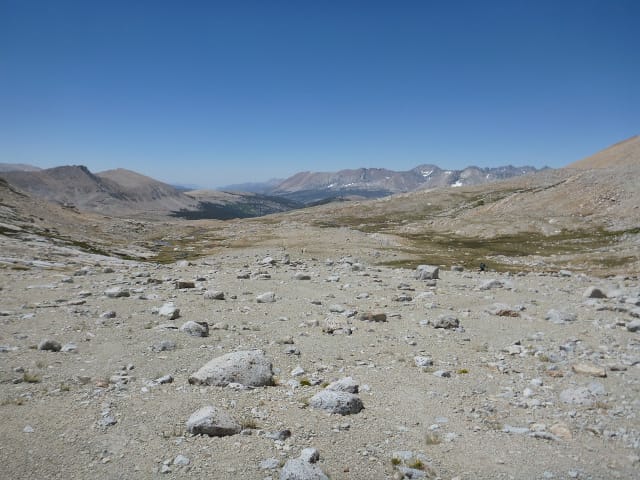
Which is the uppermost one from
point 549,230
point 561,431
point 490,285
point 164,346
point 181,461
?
point 549,230

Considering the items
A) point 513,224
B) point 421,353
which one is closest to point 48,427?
point 421,353

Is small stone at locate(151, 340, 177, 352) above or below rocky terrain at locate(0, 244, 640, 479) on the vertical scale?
above

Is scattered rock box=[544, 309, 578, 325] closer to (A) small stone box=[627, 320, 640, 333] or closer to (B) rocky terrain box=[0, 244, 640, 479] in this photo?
(B) rocky terrain box=[0, 244, 640, 479]

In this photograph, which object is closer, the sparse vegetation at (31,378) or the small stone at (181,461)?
the small stone at (181,461)

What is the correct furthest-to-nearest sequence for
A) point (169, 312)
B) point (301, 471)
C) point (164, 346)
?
point (169, 312) < point (164, 346) < point (301, 471)

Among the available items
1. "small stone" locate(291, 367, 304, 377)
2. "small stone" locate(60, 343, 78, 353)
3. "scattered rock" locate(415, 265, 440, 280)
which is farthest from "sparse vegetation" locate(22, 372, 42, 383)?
"scattered rock" locate(415, 265, 440, 280)

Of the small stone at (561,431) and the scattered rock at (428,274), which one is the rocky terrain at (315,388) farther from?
the scattered rock at (428,274)

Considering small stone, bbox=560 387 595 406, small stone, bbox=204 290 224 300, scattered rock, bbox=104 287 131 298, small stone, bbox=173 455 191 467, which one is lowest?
small stone, bbox=560 387 595 406

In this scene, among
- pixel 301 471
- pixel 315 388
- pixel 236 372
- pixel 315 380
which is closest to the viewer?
pixel 301 471

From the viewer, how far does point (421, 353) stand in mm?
15922

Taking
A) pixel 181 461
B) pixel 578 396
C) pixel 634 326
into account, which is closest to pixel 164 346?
pixel 181 461

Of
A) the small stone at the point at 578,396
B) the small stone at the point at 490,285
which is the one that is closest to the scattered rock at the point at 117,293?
the small stone at the point at 578,396

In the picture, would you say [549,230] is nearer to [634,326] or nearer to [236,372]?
[634,326]

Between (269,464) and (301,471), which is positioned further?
(269,464)
